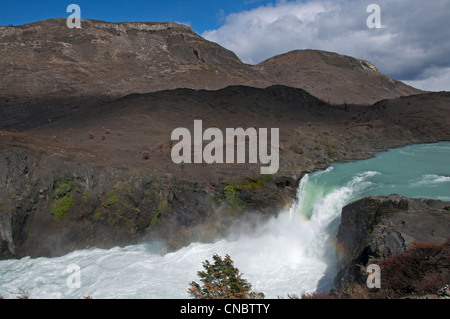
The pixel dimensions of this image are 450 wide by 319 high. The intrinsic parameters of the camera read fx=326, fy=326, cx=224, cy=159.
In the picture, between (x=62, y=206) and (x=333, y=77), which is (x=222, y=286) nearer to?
(x=62, y=206)

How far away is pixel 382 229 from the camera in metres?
9.01

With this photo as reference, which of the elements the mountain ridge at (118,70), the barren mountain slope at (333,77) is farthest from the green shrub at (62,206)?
the barren mountain slope at (333,77)

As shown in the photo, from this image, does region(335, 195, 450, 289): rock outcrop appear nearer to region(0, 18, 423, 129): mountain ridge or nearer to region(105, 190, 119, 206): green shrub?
region(105, 190, 119, 206): green shrub

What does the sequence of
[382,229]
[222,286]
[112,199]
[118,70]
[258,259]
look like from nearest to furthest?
[222,286] → [382,229] → [258,259] → [112,199] → [118,70]

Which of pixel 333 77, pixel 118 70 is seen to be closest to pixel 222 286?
pixel 118 70

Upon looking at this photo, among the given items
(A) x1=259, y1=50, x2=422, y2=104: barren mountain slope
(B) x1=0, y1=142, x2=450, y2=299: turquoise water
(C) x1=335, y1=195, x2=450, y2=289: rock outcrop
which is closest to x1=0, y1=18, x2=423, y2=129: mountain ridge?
(A) x1=259, y1=50, x2=422, y2=104: barren mountain slope

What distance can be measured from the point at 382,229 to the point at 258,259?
15.5 feet

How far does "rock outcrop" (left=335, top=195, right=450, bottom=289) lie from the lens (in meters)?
8.22

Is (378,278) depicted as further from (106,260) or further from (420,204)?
(106,260)

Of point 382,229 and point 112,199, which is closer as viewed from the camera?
point 382,229

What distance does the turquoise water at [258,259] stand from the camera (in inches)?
410

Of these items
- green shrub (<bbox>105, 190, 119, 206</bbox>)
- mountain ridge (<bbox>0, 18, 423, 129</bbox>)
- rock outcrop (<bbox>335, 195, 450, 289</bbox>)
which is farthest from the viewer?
mountain ridge (<bbox>0, 18, 423, 129</bbox>)

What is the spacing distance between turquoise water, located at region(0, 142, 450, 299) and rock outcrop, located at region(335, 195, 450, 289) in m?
1.05

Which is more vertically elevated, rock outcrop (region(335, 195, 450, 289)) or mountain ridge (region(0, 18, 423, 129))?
mountain ridge (region(0, 18, 423, 129))
